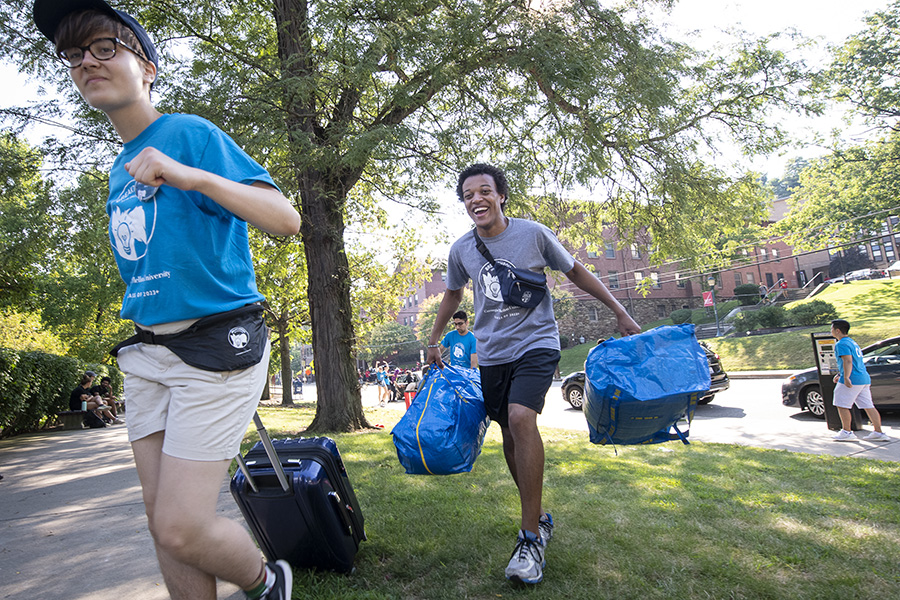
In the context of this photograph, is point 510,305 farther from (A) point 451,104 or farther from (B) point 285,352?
(B) point 285,352

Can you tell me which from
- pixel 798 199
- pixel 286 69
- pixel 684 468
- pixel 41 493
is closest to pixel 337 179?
pixel 286 69

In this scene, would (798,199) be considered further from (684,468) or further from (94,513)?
(94,513)

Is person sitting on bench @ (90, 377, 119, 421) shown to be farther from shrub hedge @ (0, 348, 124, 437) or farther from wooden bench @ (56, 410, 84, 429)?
wooden bench @ (56, 410, 84, 429)

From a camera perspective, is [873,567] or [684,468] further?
[684,468]

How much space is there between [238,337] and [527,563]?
5.98ft

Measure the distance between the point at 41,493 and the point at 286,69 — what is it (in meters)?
5.93

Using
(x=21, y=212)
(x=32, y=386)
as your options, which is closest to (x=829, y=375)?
(x=21, y=212)

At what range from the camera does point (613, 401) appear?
325 centimetres

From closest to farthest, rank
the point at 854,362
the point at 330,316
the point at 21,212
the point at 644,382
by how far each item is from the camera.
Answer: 1. the point at 644,382
2. the point at 854,362
3. the point at 21,212
4. the point at 330,316

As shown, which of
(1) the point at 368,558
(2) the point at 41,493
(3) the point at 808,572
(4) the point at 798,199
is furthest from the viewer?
(4) the point at 798,199

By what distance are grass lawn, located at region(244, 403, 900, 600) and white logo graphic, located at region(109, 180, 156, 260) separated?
71.7 inches

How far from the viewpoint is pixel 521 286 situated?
10.8 ft

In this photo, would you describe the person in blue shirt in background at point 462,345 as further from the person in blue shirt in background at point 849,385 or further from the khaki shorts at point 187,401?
the khaki shorts at point 187,401

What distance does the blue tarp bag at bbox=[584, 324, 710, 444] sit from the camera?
127 inches
